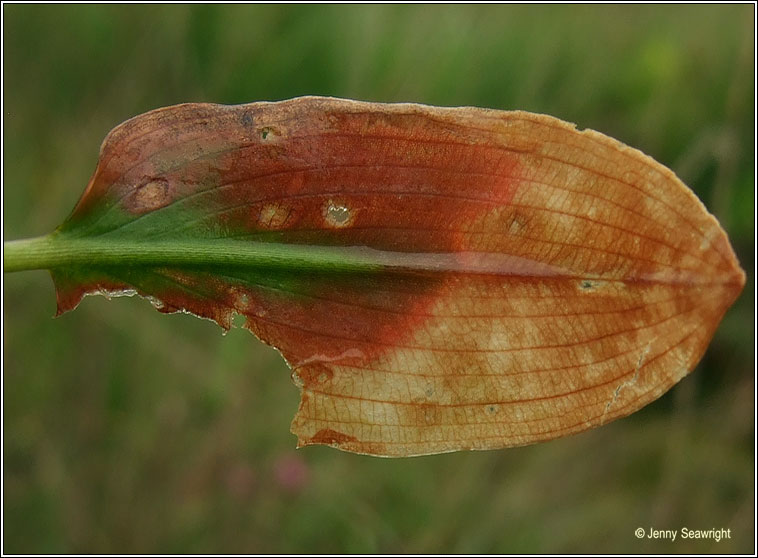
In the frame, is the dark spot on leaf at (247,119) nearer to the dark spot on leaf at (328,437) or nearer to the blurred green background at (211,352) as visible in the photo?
the dark spot on leaf at (328,437)

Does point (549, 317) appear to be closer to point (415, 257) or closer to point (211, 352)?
point (415, 257)

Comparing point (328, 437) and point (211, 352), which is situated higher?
point (211, 352)

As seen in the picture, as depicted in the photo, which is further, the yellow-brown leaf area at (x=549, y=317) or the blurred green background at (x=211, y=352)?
the blurred green background at (x=211, y=352)

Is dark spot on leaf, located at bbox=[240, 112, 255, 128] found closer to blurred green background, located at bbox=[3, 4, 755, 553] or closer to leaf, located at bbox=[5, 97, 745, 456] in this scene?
leaf, located at bbox=[5, 97, 745, 456]

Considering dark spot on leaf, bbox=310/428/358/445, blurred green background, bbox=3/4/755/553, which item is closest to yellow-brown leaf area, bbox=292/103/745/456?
dark spot on leaf, bbox=310/428/358/445

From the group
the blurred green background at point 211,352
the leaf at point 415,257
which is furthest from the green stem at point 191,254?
the blurred green background at point 211,352

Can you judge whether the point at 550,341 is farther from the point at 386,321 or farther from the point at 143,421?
the point at 143,421

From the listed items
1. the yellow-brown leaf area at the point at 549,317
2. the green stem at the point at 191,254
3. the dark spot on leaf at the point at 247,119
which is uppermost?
the dark spot on leaf at the point at 247,119

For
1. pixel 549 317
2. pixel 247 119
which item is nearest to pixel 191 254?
pixel 247 119
